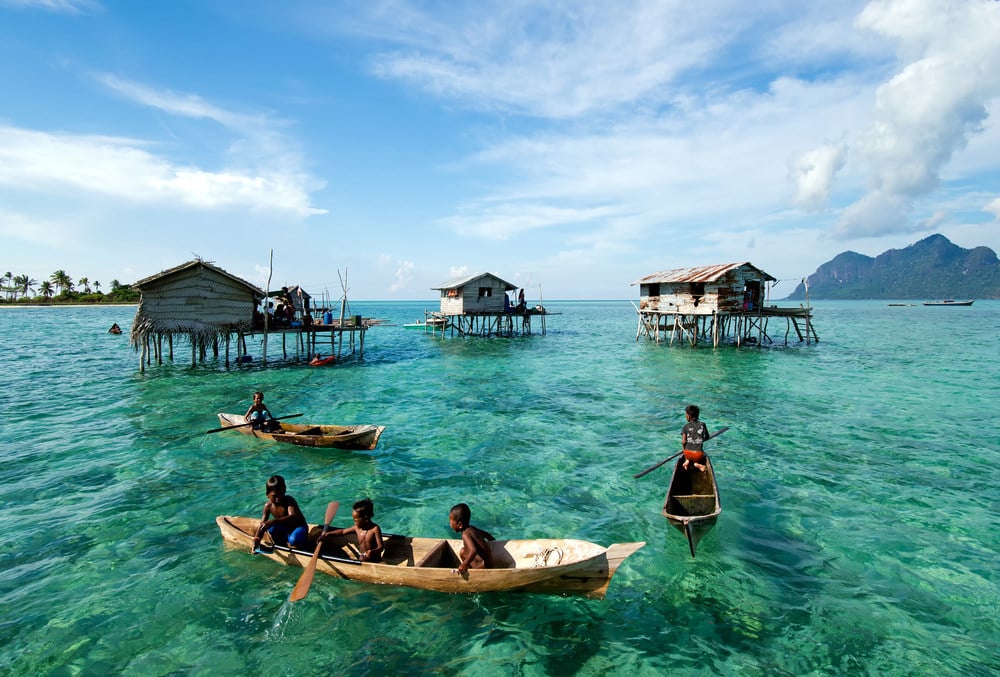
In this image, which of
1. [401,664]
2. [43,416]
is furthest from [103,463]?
[401,664]

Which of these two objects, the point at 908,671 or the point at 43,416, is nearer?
the point at 908,671

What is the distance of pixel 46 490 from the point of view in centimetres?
1134

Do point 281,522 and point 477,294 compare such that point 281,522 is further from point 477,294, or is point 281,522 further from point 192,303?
point 477,294

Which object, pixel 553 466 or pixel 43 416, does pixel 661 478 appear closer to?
pixel 553 466

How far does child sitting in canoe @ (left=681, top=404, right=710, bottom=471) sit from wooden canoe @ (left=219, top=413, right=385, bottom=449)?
8030 millimetres

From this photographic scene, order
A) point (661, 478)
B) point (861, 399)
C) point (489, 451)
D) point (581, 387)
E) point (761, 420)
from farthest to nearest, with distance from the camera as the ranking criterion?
point (581, 387)
point (861, 399)
point (761, 420)
point (489, 451)
point (661, 478)

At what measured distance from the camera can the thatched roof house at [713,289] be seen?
3591cm

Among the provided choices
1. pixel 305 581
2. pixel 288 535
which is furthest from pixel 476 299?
pixel 305 581

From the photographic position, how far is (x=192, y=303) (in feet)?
83.9

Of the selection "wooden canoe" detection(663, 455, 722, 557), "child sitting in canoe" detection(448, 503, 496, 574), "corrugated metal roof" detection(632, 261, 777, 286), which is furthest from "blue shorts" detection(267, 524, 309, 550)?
"corrugated metal roof" detection(632, 261, 777, 286)

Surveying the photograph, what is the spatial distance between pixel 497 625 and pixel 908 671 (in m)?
5.10

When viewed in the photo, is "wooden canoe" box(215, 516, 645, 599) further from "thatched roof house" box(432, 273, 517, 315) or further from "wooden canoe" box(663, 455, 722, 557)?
"thatched roof house" box(432, 273, 517, 315)

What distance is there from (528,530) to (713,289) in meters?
31.5

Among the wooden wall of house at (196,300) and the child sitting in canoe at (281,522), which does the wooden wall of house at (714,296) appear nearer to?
the wooden wall of house at (196,300)
